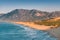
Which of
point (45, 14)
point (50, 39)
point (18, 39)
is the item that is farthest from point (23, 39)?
point (45, 14)

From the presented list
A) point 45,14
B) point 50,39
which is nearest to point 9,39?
point 50,39

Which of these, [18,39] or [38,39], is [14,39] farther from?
[38,39]

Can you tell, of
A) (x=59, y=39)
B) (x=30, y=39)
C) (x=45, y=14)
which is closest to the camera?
(x=59, y=39)

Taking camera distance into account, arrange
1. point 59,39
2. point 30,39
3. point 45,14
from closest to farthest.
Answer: point 59,39
point 30,39
point 45,14

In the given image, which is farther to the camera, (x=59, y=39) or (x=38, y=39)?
(x=38, y=39)

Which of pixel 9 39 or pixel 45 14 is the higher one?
pixel 45 14

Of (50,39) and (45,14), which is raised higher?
(45,14)

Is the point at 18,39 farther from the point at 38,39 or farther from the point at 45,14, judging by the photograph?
the point at 45,14
